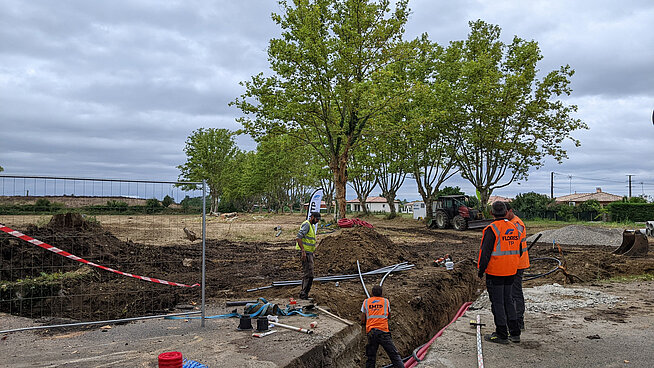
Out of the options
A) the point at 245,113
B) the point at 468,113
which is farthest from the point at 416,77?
the point at 245,113

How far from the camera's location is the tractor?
1074 inches

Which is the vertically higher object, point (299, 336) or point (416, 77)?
point (416, 77)

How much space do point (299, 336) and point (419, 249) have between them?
1290 centimetres

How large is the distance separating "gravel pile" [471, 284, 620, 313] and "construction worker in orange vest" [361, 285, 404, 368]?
11.8ft

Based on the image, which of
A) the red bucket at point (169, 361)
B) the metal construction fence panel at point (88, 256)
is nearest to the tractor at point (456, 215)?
the metal construction fence panel at point (88, 256)

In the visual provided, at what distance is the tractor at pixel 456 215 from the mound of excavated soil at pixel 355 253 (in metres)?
15.0

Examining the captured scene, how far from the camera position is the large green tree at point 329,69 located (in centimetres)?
2206

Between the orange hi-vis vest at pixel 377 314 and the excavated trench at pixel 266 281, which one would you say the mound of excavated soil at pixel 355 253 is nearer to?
the excavated trench at pixel 266 281

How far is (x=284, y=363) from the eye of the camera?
173 inches

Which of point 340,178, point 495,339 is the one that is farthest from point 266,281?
point 340,178

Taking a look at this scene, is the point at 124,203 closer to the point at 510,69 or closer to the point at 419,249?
the point at 419,249

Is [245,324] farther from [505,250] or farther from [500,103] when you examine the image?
[500,103]

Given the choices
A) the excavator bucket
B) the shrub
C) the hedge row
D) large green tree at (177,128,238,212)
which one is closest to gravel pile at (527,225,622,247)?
the excavator bucket

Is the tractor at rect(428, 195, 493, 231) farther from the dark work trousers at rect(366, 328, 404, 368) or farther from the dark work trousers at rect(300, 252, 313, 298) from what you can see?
the dark work trousers at rect(366, 328, 404, 368)
